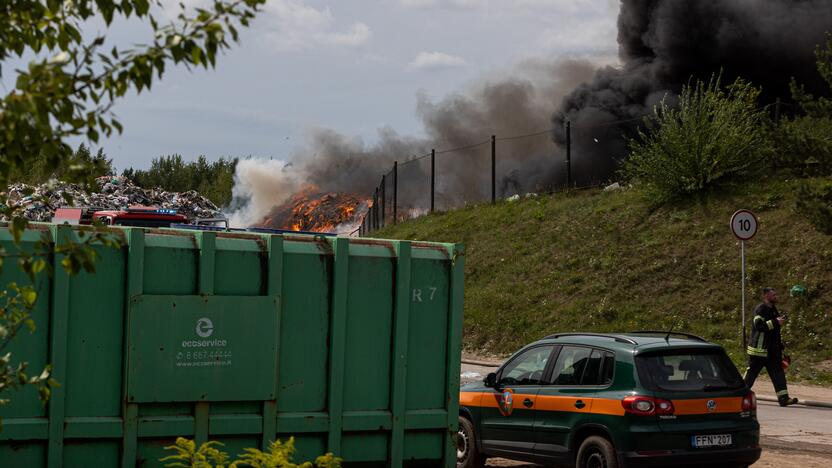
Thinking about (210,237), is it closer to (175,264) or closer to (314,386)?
(175,264)

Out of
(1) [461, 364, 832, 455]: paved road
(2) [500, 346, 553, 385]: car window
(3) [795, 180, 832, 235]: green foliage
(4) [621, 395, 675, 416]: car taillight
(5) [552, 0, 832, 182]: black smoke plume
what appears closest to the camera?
(4) [621, 395, 675, 416]: car taillight

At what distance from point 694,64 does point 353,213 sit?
56.5 feet

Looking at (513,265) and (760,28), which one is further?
(760,28)

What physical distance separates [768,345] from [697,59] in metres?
25.3

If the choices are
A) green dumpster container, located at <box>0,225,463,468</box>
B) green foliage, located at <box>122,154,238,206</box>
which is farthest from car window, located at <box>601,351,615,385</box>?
green foliage, located at <box>122,154,238,206</box>

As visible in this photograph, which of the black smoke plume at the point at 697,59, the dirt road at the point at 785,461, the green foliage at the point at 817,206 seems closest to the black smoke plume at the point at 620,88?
the black smoke plume at the point at 697,59

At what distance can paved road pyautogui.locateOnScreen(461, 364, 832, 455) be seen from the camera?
12930 mm

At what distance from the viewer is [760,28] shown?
39.5 metres

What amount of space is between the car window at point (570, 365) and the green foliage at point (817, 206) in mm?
12255

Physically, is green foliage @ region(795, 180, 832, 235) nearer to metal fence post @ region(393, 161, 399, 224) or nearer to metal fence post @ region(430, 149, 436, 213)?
metal fence post @ region(430, 149, 436, 213)

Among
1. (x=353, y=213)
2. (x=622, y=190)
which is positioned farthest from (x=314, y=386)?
(x=353, y=213)

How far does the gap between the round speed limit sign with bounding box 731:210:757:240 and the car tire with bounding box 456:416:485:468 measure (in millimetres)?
10926

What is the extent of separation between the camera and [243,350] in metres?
7.90

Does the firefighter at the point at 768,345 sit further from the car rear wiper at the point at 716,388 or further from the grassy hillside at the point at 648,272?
the car rear wiper at the point at 716,388
